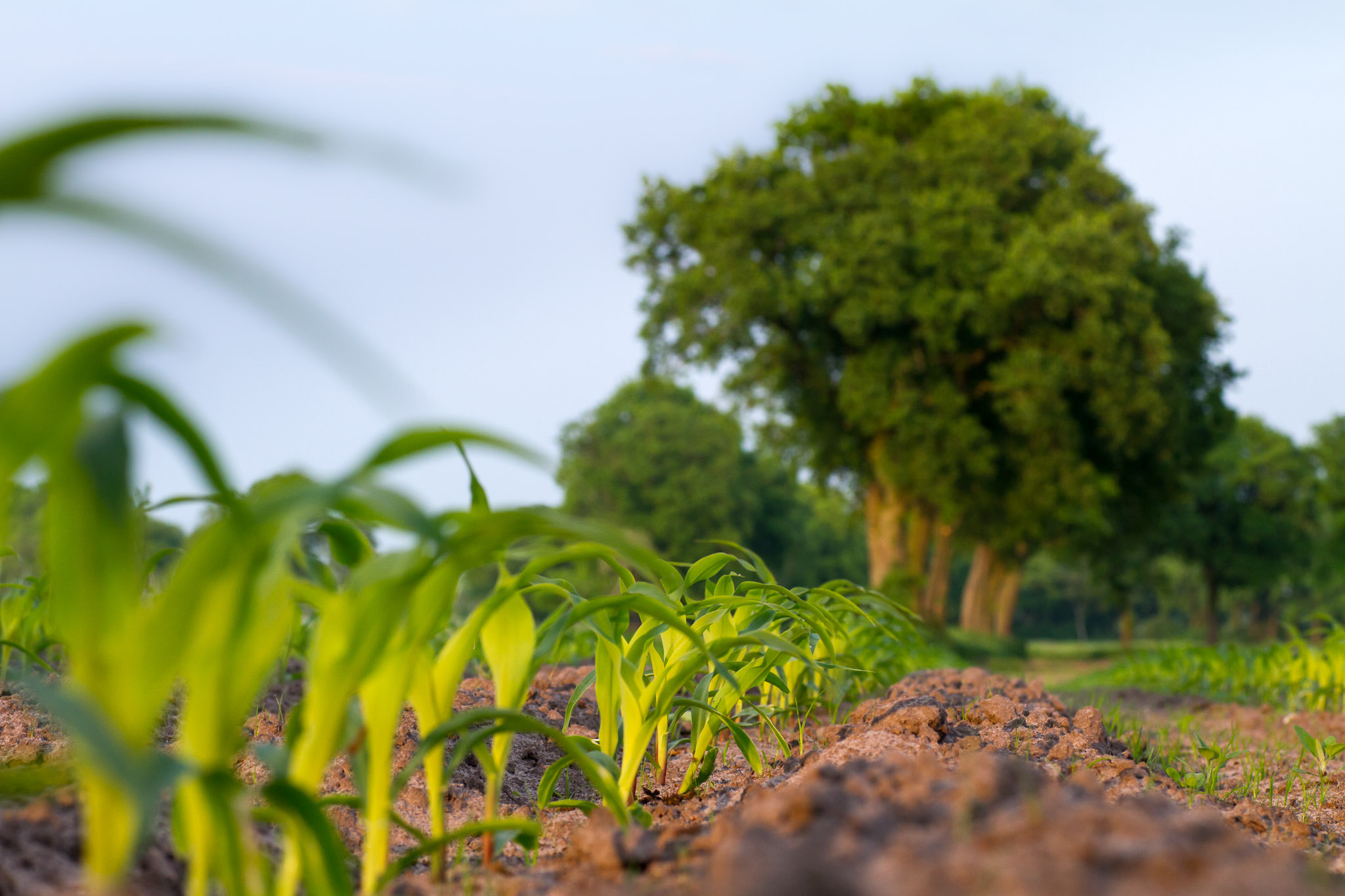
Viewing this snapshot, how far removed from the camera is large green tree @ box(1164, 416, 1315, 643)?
27766 millimetres

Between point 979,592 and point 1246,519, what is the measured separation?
13701mm

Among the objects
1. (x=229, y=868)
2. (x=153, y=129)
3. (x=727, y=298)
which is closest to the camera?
(x=153, y=129)

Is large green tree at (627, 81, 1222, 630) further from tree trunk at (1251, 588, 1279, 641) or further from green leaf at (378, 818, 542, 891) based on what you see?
tree trunk at (1251, 588, 1279, 641)

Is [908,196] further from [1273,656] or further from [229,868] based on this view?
[229,868]

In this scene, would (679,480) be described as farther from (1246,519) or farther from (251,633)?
(251,633)

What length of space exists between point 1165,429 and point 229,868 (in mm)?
17722

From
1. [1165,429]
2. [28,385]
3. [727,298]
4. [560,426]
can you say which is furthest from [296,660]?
[560,426]

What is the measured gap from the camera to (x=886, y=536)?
16422mm

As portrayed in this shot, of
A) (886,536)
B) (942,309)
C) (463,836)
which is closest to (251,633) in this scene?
(463,836)

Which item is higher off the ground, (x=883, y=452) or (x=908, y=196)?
(x=908, y=196)

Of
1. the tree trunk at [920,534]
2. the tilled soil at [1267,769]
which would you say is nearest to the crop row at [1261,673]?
the tilled soil at [1267,769]

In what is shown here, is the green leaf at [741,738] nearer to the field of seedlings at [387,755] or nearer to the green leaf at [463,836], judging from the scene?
the field of seedlings at [387,755]

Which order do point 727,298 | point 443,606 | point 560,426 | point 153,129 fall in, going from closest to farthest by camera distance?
point 153,129, point 443,606, point 727,298, point 560,426

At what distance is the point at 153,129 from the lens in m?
0.69
